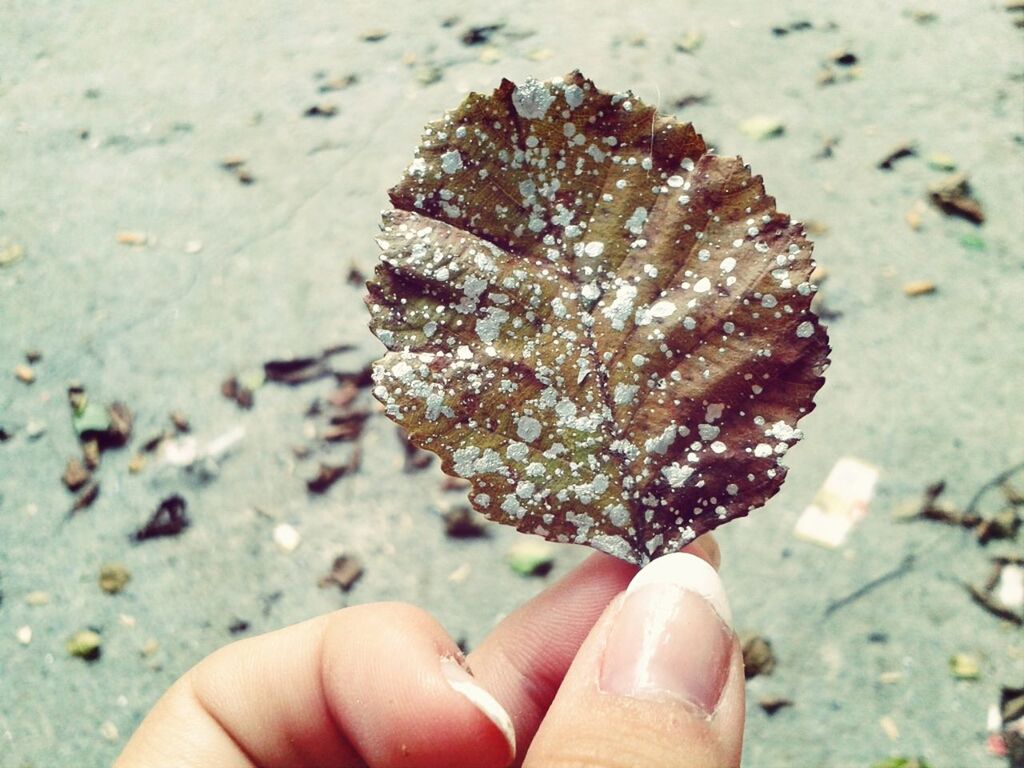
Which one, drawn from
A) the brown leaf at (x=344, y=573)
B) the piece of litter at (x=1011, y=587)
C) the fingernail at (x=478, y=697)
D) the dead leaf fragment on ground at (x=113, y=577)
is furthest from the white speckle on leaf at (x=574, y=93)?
the dead leaf fragment on ground at (x=113, y=577)

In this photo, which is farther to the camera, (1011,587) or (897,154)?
(897,154)

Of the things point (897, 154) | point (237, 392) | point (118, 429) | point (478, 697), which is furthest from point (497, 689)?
point (897, 154)

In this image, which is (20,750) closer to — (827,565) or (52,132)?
(827,565)

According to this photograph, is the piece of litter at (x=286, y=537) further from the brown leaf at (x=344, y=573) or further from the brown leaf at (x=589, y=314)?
the brown leaf at (x=589, y=314)

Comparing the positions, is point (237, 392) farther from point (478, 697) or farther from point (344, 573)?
point (478, 697)

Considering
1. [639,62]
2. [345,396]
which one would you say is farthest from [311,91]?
[345,396]
